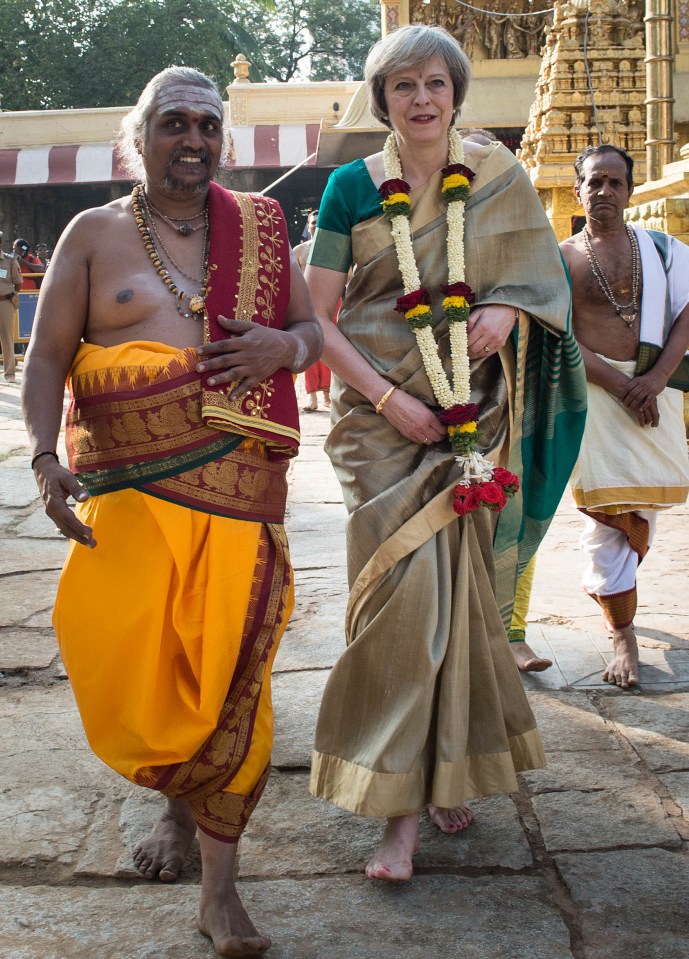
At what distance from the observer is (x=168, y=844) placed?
2.63m

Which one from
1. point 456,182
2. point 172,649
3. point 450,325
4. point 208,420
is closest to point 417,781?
point 172,649

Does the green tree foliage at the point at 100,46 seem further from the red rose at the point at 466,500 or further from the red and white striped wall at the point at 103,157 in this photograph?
the red rose at the point at 466,500

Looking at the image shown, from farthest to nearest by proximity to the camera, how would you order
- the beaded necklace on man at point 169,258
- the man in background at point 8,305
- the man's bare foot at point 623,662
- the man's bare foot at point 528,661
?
the man in background at point 8,305 → the man's bare foot at point 528,661 → the man's bare foot at point 623,662 → the beaded necklace on man at point 169,258

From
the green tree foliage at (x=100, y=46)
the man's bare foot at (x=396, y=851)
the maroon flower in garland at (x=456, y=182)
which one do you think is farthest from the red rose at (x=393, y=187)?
the green tree foliage at (x=100, y=46)

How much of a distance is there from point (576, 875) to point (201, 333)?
152 cm

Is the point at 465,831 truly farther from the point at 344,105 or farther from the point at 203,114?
the point at 344,105

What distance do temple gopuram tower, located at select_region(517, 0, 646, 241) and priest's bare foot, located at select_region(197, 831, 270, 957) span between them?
915cm

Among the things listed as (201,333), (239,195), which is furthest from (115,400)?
(239,195)

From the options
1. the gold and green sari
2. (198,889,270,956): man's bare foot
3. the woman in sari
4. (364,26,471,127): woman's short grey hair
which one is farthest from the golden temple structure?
(198,889,270,956): man's bare foot

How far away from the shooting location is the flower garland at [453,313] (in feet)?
9.11

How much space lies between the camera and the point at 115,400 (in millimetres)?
2426

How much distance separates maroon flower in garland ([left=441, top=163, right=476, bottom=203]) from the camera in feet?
9.47

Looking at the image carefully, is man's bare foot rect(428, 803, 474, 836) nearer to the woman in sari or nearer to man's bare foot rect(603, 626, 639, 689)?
the woman in sari

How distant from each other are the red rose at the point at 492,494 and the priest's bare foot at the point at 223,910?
1002 millimetres
